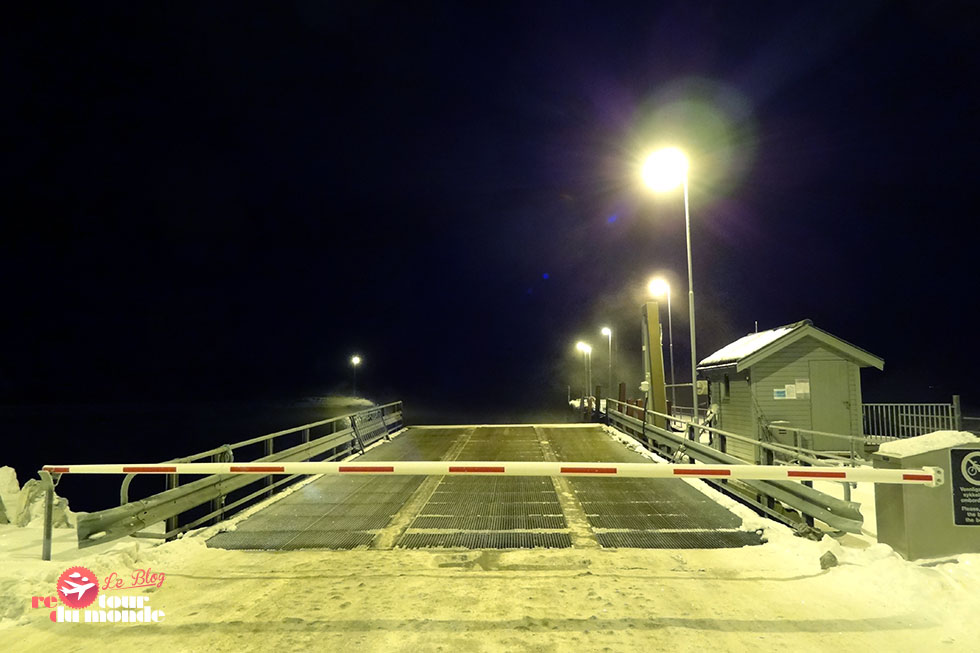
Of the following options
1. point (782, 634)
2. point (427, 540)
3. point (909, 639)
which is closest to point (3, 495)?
point (427, 540)

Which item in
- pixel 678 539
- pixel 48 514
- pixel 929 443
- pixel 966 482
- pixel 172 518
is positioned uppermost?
pixel 929 443

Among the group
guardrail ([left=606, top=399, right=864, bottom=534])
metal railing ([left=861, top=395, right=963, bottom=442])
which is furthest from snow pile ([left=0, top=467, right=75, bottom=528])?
metal railing ([left=861, top=395, right=963, bottom=442])

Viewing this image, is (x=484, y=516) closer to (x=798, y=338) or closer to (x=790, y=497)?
(x=790, y=497)

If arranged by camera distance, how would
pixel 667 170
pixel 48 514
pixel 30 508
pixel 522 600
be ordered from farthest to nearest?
pixel 667 170
pixel 30 508
pixel 48 514
pixel 522 600

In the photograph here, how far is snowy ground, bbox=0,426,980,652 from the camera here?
4.40 metres

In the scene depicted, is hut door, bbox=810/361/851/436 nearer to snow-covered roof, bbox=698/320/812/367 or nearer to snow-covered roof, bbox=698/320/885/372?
snow-covered roof, bbox=698/320/885/372

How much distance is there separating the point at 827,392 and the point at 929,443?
14.7 meters

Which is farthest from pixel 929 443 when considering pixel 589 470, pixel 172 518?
pixel 172 518

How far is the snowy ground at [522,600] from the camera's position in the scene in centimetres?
440

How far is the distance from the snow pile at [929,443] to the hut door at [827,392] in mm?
14212

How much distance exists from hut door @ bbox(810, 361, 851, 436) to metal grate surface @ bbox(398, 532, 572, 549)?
15.1 m

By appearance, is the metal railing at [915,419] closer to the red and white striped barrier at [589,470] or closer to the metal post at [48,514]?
the red and white striped barrier at [589,470]

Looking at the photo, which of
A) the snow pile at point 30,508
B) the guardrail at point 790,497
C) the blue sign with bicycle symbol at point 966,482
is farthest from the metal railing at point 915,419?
the snow pile at point 30,508

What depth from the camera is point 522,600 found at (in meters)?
5.14
